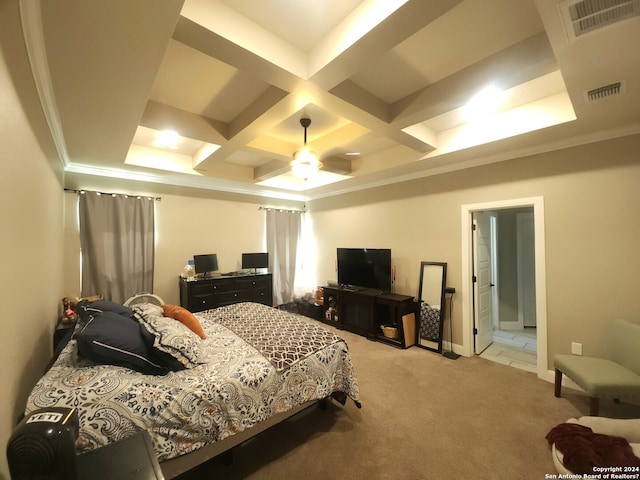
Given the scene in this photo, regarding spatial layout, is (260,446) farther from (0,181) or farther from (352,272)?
(352,272)

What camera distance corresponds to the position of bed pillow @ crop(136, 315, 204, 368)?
1.81 meters

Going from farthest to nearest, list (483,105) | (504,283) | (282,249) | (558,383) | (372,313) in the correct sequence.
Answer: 1. (282,249)
2. (504,283)
3. (372,313)
4. (483,105)
5. (558,383)

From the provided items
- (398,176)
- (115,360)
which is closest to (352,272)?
(398,176)

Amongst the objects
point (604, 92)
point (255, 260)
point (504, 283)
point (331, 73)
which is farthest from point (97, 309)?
point (504, 283)

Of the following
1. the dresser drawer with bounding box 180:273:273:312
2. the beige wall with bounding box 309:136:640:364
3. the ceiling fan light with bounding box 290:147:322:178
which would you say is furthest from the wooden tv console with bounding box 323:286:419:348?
the ceiling fan light with bounding box 290:147:322:178

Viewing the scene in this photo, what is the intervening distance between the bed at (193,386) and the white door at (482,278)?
238cm

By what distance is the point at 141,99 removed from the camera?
1.97 meters

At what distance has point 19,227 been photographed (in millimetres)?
1461

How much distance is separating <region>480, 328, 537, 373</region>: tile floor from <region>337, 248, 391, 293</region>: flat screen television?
1.66m

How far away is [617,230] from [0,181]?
453 cm

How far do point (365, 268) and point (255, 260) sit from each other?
2.15 metres

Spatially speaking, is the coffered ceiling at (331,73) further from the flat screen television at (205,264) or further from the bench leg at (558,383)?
the bench leg at (558,383)

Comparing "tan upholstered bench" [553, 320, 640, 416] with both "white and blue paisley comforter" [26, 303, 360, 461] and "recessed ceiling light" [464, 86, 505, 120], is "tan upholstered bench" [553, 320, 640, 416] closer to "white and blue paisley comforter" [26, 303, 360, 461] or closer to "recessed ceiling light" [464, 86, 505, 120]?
"white and blue paisley comforter" [26, 303, 360, 461]

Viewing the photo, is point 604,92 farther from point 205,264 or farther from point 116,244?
point 116,244
